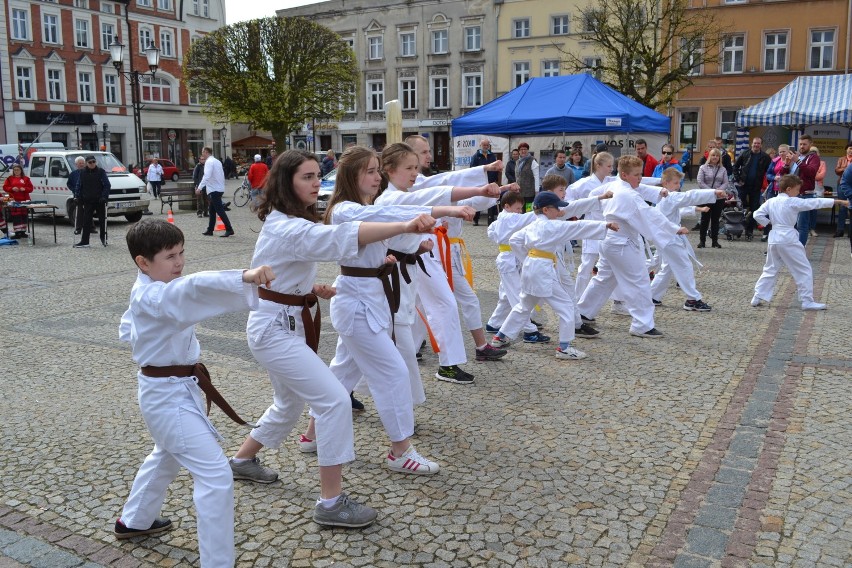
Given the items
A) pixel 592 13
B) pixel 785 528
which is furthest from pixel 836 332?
pixel 592 13

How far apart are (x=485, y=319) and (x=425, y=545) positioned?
17.4 ft

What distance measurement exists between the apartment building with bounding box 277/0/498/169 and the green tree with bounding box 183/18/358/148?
9.50 m

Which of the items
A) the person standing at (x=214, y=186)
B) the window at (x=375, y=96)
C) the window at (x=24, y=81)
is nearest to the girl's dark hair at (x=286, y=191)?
the person standing at (x=214, y=186)

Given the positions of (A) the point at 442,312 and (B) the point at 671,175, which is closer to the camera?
(A) the point at 442,312

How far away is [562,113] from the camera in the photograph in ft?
57.9

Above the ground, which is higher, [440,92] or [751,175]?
[440,92]

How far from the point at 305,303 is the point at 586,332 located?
4.61 m

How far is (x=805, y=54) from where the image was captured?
40.9 m

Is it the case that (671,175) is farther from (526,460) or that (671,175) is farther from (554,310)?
(526,460)

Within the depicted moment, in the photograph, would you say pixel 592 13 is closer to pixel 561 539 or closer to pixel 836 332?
pixel 836 332

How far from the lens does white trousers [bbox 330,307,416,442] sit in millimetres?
4355

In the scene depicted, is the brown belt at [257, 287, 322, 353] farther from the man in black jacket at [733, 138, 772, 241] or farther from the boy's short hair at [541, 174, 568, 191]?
the man in black jacket at [733, 138, 772, 241]

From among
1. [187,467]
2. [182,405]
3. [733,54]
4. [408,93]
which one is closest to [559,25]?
[733,54]

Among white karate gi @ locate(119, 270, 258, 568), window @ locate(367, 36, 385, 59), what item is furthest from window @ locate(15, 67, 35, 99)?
white karate gi @ locate(119, 270, 258, 568)
